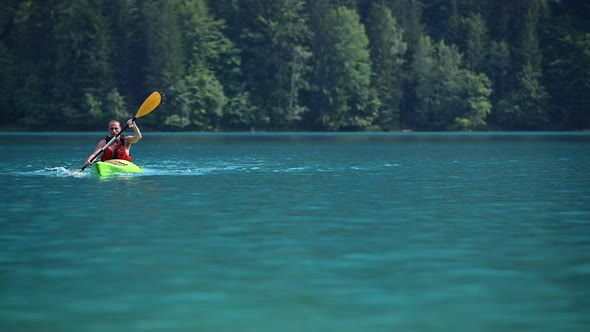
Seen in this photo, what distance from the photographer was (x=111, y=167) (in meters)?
28.0

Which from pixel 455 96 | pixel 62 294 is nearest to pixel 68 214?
pixel 62 294

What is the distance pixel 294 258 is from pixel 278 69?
9213cm

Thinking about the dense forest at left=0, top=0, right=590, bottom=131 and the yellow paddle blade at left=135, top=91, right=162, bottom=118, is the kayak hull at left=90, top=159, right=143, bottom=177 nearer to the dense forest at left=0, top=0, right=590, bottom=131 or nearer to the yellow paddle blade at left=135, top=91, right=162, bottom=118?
the yellow paddle blade at left=135, top=91, right=162, bottom=118

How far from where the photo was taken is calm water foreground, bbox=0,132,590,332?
29.1 ft

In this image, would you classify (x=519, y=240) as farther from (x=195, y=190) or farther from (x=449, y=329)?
(x=195, y=190)

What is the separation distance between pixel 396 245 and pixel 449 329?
5034 mm

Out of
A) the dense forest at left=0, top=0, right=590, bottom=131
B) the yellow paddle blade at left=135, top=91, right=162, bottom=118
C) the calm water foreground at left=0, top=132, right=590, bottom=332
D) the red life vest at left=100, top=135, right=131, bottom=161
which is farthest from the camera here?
the dense forest at left=0, top=0, right=590, bottom=131

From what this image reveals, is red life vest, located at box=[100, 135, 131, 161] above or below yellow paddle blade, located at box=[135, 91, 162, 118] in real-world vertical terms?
below

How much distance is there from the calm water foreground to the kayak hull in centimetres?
276

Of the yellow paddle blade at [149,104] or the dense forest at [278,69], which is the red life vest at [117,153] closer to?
the yellow paddle blade at [149,104]

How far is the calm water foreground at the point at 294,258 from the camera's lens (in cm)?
886

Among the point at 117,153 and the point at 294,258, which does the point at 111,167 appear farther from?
the point at 294,258

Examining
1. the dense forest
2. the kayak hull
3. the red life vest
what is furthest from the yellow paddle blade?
the dense forest

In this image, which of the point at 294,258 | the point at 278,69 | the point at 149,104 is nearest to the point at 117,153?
the point at 149,104
